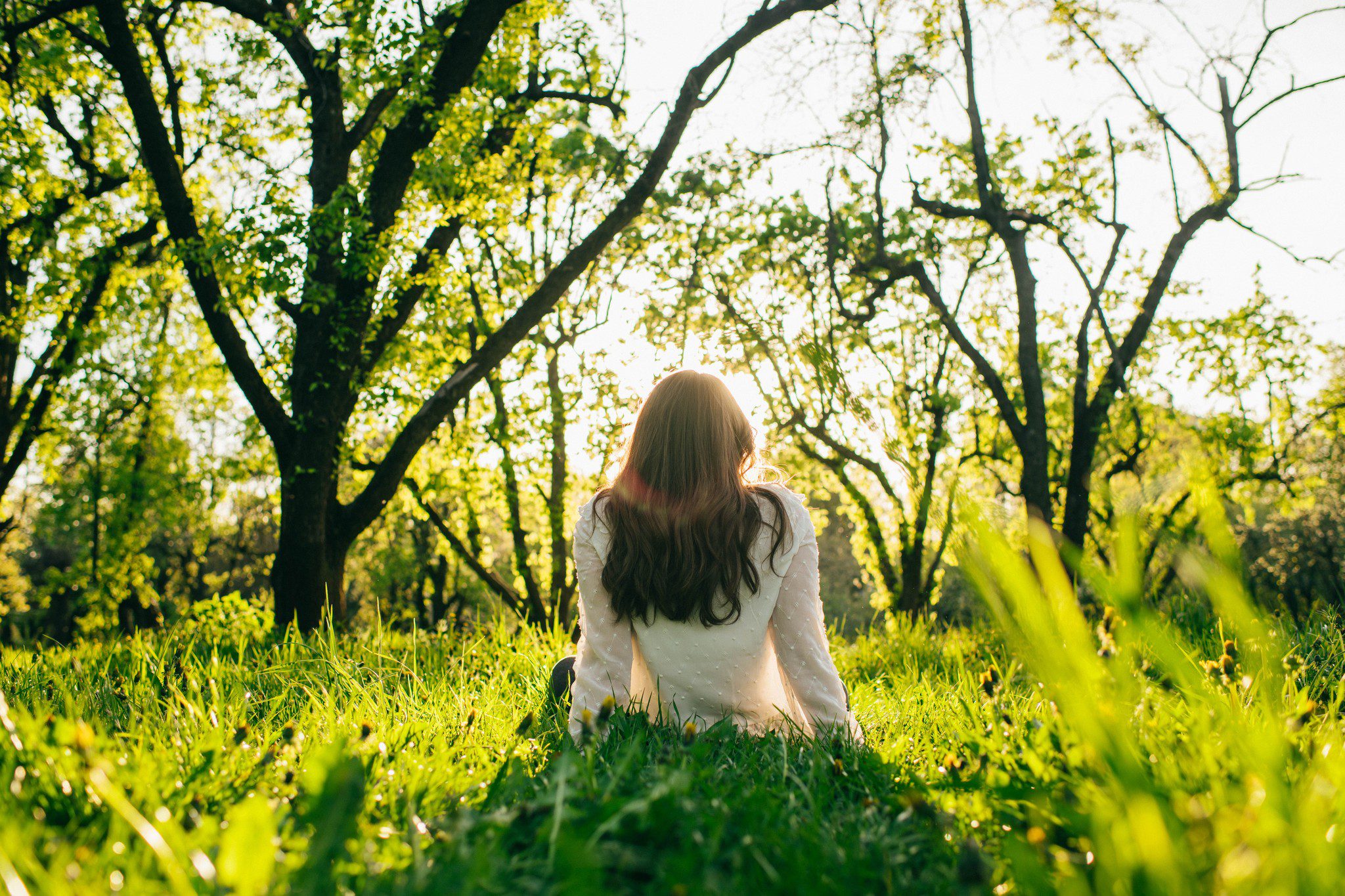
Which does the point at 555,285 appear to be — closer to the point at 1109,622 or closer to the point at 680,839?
the point at 1109,622

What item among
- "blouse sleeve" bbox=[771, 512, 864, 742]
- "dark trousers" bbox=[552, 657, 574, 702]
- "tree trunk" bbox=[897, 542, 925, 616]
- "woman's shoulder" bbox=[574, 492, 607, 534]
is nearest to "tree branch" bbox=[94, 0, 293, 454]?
"dark trousers" bbox=[552, 657, 574, 702]

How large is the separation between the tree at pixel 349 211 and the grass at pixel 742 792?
381 cm

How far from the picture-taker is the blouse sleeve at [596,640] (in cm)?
273

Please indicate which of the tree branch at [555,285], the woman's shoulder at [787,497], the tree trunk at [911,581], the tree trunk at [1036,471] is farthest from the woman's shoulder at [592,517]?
the tree trunk at [911,581]

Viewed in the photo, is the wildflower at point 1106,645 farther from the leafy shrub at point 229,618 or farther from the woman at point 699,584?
the leafy shrub at point 229,618

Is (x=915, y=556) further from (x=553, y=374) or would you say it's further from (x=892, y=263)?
(x=553, y=374)

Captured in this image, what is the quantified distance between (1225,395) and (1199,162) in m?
6.41

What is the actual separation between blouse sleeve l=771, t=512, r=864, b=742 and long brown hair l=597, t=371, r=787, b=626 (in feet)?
0.38

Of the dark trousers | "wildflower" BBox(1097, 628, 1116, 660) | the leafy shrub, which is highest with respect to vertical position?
"wildflower" BBox(1097, 628, 1116, 660)

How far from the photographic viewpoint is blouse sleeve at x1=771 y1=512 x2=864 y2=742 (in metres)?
2.61

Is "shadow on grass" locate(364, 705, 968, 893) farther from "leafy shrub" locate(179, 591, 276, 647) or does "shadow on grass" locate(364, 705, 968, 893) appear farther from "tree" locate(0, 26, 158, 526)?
"tree" locate(0, 26, 158, 526)

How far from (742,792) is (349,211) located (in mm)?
5752

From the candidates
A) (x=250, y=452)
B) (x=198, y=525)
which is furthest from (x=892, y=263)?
(x=198, y=525)

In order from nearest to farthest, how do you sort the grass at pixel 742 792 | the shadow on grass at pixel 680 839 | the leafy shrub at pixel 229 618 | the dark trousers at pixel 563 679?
the grass at pixel 742 792, the shadow on grass at pixel 680 839, the dark trousers at pixel 563 679, the leafy shrub at pixel 229 618
